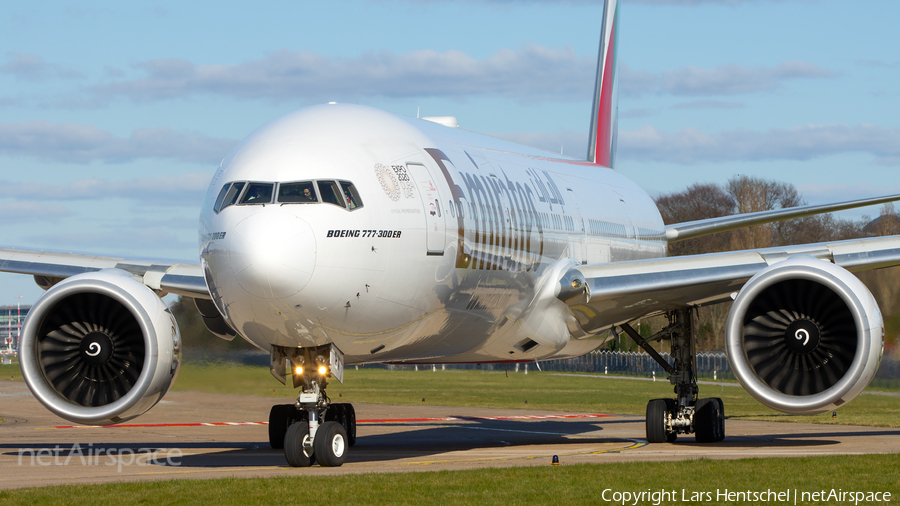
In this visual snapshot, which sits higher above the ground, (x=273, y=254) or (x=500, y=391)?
(x=273, y=254)

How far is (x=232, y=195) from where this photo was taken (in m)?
12.2

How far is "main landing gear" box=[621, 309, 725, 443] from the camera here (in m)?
18.4

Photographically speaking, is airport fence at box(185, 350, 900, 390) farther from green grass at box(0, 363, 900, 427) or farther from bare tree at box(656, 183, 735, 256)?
bare tree at box(656, 183, 735, 256)

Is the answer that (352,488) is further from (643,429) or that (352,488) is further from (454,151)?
(643,429)

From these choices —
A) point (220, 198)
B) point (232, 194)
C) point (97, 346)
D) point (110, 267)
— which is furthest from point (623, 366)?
point (232, 194)

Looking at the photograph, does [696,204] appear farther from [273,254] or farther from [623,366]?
[273,254]

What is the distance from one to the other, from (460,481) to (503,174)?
20.0 ft

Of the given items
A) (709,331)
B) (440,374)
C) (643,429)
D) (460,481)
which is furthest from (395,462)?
(709,331)

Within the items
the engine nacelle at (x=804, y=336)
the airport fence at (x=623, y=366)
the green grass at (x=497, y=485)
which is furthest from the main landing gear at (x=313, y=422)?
the airport fence at (x=623, y=366)

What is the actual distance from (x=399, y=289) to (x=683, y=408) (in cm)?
759

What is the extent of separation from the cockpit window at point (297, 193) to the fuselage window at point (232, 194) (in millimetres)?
456

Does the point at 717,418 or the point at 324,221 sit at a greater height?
the point at 324,221

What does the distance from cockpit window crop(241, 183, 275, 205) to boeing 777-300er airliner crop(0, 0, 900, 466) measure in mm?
23

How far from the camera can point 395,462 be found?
14.8 metres
